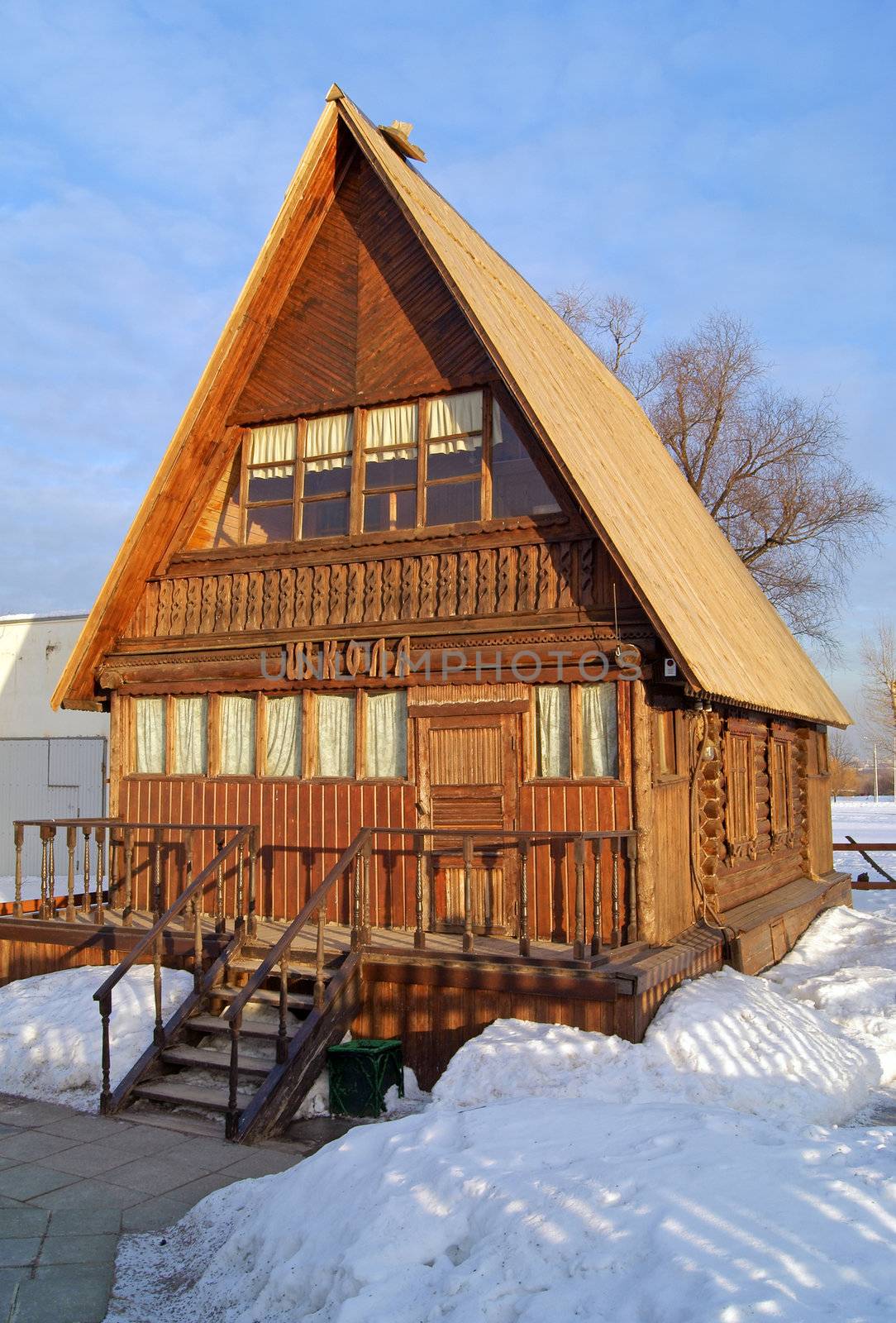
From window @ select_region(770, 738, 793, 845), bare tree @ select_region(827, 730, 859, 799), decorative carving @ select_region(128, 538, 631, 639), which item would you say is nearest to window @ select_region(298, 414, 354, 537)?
decorative carving @ select_region(128, 538, 631, 639)

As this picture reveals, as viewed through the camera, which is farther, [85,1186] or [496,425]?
[496,425]

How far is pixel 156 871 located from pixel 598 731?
520cm

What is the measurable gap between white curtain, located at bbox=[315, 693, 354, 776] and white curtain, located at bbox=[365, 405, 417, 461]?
2.71 m

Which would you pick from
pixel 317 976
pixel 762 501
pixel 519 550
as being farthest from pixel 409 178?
pixel 762 501

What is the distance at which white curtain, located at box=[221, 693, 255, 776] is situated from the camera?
40.3ft

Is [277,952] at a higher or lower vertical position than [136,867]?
lower

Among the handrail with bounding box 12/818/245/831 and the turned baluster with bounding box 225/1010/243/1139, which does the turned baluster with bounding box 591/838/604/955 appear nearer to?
the turned baluster with bounding box 225/1010/243/1139

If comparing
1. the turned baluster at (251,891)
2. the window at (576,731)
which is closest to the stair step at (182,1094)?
the turned baluster at (251,891)

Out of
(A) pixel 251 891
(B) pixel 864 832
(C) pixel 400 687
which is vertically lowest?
(B) pixel 864 832

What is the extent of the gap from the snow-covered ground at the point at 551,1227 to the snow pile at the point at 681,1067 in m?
0.15

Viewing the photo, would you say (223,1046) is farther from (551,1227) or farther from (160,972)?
(551,1227)

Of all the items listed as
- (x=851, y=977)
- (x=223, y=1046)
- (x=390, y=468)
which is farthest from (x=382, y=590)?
(x=851, y=977)

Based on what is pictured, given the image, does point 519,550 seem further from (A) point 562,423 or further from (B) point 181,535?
(B) point 181,535

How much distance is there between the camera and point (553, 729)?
10.5 metres
